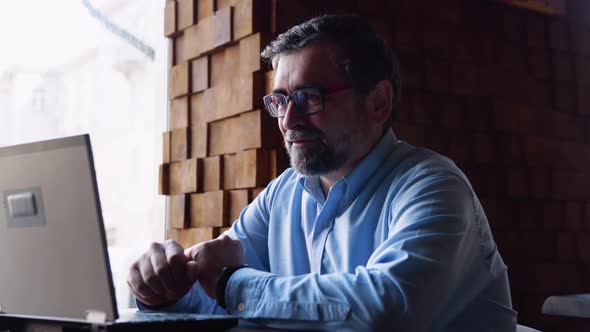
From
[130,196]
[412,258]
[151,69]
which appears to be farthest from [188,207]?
[412,258]

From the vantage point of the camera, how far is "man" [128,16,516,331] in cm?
118

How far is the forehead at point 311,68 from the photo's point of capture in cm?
167

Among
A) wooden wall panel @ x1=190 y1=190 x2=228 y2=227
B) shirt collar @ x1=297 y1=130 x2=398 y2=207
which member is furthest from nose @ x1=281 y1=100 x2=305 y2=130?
wooden wall panel @ x1=190 y1=190 x2=228 y2=227

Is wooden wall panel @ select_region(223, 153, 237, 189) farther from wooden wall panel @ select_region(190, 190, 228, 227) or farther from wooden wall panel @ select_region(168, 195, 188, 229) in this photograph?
wooden wall panel @ select_region(168, 195, 188, 229)

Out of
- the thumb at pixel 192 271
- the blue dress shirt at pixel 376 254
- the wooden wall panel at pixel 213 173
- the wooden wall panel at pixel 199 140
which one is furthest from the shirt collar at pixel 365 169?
the wooden wall panel at pixel 199 140

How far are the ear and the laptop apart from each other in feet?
2.65

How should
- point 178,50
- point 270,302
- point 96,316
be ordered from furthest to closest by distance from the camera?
point 178,50 < point 270,302 < point 96,316

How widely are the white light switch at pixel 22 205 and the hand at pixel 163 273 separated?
0.34m

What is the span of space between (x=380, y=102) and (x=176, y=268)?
731 millimetres

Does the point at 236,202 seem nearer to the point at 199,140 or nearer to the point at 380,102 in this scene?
the point at 199,140

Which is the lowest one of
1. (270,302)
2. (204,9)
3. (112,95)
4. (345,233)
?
(270,302)

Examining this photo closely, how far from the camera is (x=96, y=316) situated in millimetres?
980

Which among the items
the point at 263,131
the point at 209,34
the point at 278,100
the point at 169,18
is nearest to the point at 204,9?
the point at 209,34

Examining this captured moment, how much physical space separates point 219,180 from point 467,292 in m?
1.12
